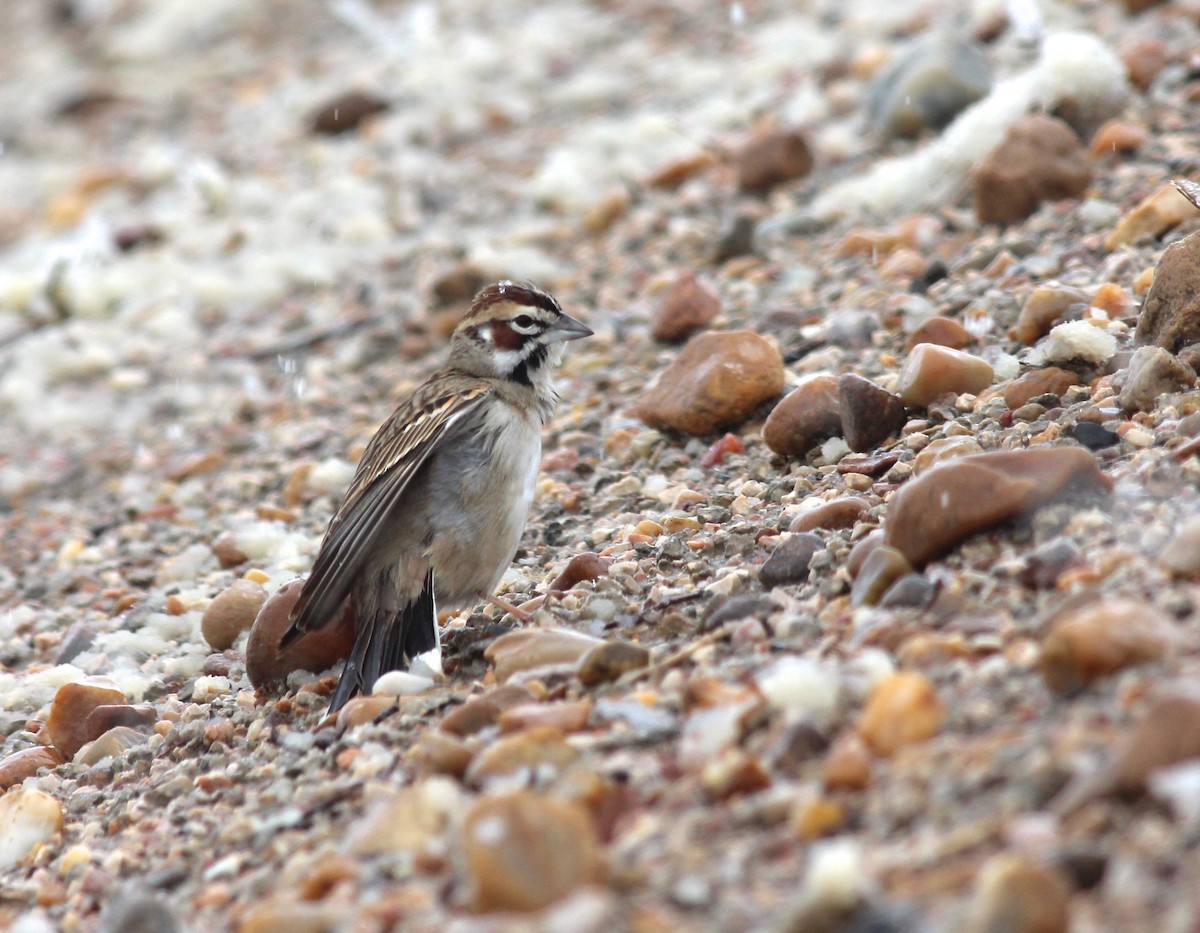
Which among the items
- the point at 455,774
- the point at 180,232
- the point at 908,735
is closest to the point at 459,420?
the point at 455,774

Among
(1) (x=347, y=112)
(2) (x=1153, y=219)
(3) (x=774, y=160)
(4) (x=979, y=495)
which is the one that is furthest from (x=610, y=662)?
(1) (x=347, y=112)

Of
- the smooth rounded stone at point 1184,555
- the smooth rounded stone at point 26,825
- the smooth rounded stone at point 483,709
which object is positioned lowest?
the smooth rounded stone at point 26,825

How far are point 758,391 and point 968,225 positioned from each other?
5.53 feet

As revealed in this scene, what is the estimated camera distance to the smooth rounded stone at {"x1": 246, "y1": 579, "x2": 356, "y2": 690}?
5.05m

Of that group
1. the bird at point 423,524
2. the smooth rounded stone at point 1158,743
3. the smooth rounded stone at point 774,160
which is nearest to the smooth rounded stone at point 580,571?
the bird at point 423,524

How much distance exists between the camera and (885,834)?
2.79 metres

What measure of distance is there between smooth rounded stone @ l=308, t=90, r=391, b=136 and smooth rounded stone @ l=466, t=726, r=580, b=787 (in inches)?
345

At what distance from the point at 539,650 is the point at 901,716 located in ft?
4.36

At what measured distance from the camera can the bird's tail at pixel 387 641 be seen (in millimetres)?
4812

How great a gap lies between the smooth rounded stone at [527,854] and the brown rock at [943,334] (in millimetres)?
3221

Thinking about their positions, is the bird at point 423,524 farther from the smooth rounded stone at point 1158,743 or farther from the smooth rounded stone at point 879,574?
the smooth rounded stone at point 1158,743

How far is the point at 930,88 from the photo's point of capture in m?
8.14

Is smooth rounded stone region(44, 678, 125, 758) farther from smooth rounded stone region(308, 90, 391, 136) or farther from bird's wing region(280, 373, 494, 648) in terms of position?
smooth rounded stone region(308, 90, 391, 136)

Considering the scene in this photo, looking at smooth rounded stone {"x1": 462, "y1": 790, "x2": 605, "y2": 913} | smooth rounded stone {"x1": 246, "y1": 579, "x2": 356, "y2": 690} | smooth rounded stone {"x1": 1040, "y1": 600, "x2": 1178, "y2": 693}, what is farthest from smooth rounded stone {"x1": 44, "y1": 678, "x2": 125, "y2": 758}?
smooth rounded stone {"x1": 1040, "y1": 600, "x2": 1178, "y2": 693}
